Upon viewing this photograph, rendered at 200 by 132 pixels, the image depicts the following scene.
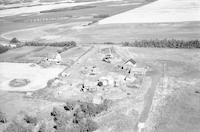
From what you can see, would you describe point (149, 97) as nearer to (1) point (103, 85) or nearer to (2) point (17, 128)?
(1) point (103, 85)

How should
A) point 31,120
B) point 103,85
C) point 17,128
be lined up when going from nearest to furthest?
point 17,128, point 31,120, point 103,85

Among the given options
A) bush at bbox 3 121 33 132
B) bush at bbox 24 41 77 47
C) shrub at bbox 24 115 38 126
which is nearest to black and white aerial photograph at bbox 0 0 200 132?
bush at bbox 3 121 33 132

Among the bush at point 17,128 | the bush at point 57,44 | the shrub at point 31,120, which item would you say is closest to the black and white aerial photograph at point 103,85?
the bush at point 17,128

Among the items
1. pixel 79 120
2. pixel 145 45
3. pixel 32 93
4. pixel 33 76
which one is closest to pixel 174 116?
pixel 79 120

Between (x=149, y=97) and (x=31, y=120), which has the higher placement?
(x=31, y=120)

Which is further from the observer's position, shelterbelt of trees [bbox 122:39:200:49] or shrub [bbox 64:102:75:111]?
shelterbelt of trees [bbox 122:39:200:49]

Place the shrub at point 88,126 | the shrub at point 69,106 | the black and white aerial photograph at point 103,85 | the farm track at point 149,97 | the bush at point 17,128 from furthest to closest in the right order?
the shrub at point 69,106, the farm track at point 149,97, the black and white aerial photograph at point 103,85, the bush at point 17,128, the shrub at point 88,126

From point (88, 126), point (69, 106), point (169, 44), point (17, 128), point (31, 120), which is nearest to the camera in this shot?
point (88, 126)

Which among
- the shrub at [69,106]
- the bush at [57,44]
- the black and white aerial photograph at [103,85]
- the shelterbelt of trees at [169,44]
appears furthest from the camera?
the bush at [57,44]

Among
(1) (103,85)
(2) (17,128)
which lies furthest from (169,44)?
(2) (17,128)

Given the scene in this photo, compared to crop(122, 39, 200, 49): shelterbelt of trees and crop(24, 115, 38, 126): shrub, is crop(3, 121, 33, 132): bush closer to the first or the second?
crop(24, 115, 38, 126): shrub

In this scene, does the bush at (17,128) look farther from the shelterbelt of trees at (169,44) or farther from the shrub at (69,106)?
the shelterbelt of trees at (169,44)

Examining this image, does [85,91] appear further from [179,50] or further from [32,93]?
[179,50]
